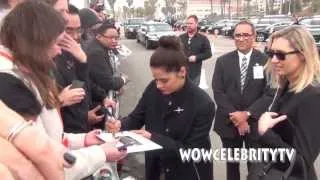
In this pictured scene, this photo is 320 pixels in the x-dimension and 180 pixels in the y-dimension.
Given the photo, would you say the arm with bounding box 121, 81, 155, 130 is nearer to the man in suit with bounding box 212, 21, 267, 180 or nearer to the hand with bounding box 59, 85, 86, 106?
the hand with bounding box 59, 85, 86, 106

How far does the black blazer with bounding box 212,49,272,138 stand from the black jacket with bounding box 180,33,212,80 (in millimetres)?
3362

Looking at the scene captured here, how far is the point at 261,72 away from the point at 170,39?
174 cm

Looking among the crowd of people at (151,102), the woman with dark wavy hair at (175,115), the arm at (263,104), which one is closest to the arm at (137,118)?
the crowd of people at (151,102)

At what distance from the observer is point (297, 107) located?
2.69 meters

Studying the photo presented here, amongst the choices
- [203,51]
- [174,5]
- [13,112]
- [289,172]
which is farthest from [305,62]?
[174,5]

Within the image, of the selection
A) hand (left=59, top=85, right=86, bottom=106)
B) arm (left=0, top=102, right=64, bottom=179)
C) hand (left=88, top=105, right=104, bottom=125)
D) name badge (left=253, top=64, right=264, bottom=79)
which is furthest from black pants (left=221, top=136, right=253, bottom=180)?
arm (left=0, top=102, right=64, bottom=179)

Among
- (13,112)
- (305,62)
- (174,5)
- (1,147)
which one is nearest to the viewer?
(1,147)

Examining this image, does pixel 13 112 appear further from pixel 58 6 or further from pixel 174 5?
pixel 174 5

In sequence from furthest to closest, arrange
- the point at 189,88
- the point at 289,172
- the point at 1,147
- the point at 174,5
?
the point at 174,5, the point at 189,88, the point at 289,172, the point at 1,147

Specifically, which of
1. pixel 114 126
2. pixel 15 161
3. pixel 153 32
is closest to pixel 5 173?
pixel 15 161

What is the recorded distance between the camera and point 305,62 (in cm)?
289

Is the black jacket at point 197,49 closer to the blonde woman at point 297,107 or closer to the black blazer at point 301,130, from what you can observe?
the blonde woman at point 297,107

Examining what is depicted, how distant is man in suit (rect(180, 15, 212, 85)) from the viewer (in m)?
8.22

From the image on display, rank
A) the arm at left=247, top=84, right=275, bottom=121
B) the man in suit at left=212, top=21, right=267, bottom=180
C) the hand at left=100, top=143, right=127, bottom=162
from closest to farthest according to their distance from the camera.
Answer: the hand at left=100, top=143, right=127, bottom=162
the arm at left=247, top=84, right=275, bottom=121
the man in suit at left=212, top=21, right=267, bottom=180
